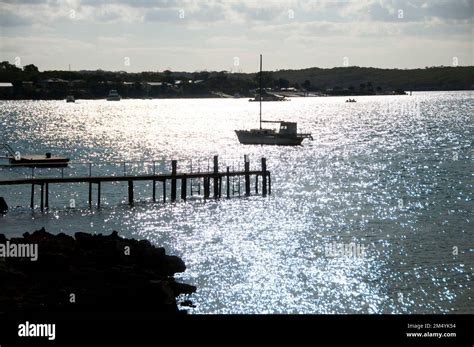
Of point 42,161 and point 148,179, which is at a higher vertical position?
point 148,179

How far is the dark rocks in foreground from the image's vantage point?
3522 cm

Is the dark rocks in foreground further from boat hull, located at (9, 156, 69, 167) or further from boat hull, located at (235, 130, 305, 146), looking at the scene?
boat hull, located at (235, 130, 305, 146)

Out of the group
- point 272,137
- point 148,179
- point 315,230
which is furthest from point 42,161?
point 272,137

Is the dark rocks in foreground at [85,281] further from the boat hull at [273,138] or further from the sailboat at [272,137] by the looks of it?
the sailboat at [272,137]

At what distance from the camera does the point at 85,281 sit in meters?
37.0

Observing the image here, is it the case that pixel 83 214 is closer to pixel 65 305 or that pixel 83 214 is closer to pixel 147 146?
pixel 65 305

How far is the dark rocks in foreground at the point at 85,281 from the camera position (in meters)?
35.2

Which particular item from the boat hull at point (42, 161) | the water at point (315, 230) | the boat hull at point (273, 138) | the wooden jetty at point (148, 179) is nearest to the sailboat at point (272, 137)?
the boat hull at point (273, 138)

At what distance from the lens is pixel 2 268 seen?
36938 millimetres

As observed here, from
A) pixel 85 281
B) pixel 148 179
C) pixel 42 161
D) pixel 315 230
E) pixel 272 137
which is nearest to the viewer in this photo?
pixel 85 281

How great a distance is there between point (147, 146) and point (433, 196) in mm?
76563

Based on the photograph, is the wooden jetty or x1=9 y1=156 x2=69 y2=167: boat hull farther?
x1=9 y1=156 x2=69 y2=167: boat hull

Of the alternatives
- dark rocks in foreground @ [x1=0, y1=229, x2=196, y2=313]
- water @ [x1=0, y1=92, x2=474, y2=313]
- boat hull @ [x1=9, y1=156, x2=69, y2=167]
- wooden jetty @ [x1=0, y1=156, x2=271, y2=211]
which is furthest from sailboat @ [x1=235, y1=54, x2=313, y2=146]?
dark rocks in foreground @ [x1=0, y1=229, x2=196, y2=313]

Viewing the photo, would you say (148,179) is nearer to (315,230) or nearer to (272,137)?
(315,230)
